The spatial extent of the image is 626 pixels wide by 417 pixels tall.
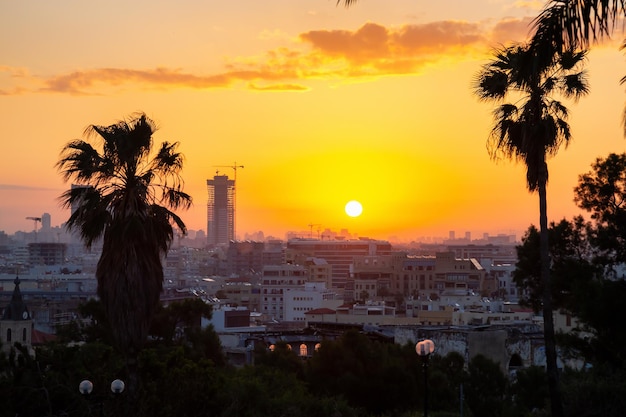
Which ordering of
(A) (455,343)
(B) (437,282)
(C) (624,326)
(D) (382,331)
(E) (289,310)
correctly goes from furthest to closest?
(B) (437,282) < (E) (289,310) < (D) (382,331) < (A) (455,343) < (C) (624,326)

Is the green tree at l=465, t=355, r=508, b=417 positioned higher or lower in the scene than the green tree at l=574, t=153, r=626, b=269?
lower

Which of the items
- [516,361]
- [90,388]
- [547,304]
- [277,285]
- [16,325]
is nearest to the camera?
[90,388]

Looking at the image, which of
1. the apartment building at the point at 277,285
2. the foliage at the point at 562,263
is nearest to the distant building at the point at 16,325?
the foliage at the point at 562,263

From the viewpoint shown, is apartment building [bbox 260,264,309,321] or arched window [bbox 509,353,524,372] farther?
apartment building [bbox 260,264,309,321]

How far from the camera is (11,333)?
165ft

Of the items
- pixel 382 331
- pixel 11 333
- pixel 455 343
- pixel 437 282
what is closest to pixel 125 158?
pixel 455 343

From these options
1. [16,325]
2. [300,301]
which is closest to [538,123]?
[16,325]

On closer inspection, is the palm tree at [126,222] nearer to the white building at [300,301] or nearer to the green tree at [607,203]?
the green tree at [607,203]

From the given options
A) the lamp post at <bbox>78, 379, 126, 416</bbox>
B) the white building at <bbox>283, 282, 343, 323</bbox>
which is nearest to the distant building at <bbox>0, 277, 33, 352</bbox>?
the lamp post at <bbox>78, 379, 126, 416</bbox>

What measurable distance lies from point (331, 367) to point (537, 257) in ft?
21.0

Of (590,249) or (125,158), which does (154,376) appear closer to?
(125,158)

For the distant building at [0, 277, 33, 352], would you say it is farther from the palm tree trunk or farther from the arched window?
the palm tree trunk

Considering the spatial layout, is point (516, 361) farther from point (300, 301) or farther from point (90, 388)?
point (300, 301)

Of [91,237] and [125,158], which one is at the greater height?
[125,158]
